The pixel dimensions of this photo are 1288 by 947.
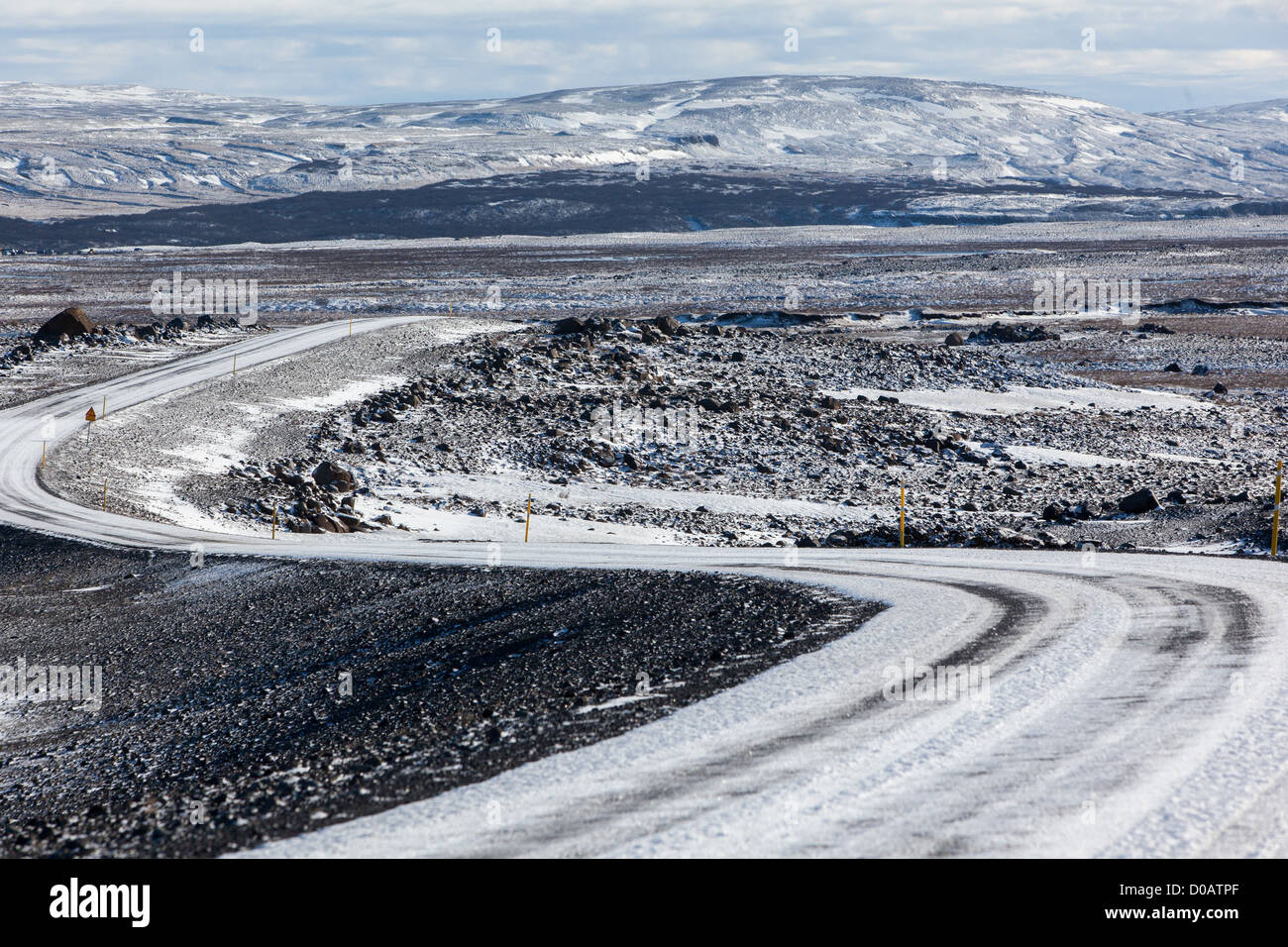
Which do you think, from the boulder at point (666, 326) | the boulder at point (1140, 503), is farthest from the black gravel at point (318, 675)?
the boulder at point (666, 326)

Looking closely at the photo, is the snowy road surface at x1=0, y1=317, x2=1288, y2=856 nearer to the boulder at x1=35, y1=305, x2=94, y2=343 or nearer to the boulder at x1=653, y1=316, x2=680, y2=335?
the boulder at x1=653, y1=316, x2=680, y2=335

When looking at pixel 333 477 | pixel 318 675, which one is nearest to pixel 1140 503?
pixel 333 477

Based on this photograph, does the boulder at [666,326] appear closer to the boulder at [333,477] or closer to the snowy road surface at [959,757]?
the boulder at [333,477]

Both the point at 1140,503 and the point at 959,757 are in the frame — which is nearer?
the point at 959,757

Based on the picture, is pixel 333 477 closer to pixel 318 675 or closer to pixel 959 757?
pixel 318 675

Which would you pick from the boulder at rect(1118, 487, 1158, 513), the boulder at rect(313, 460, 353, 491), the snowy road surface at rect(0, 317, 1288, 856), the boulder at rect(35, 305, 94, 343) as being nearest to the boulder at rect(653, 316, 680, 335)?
the boulder at rect(313, 460, 353, 491)
